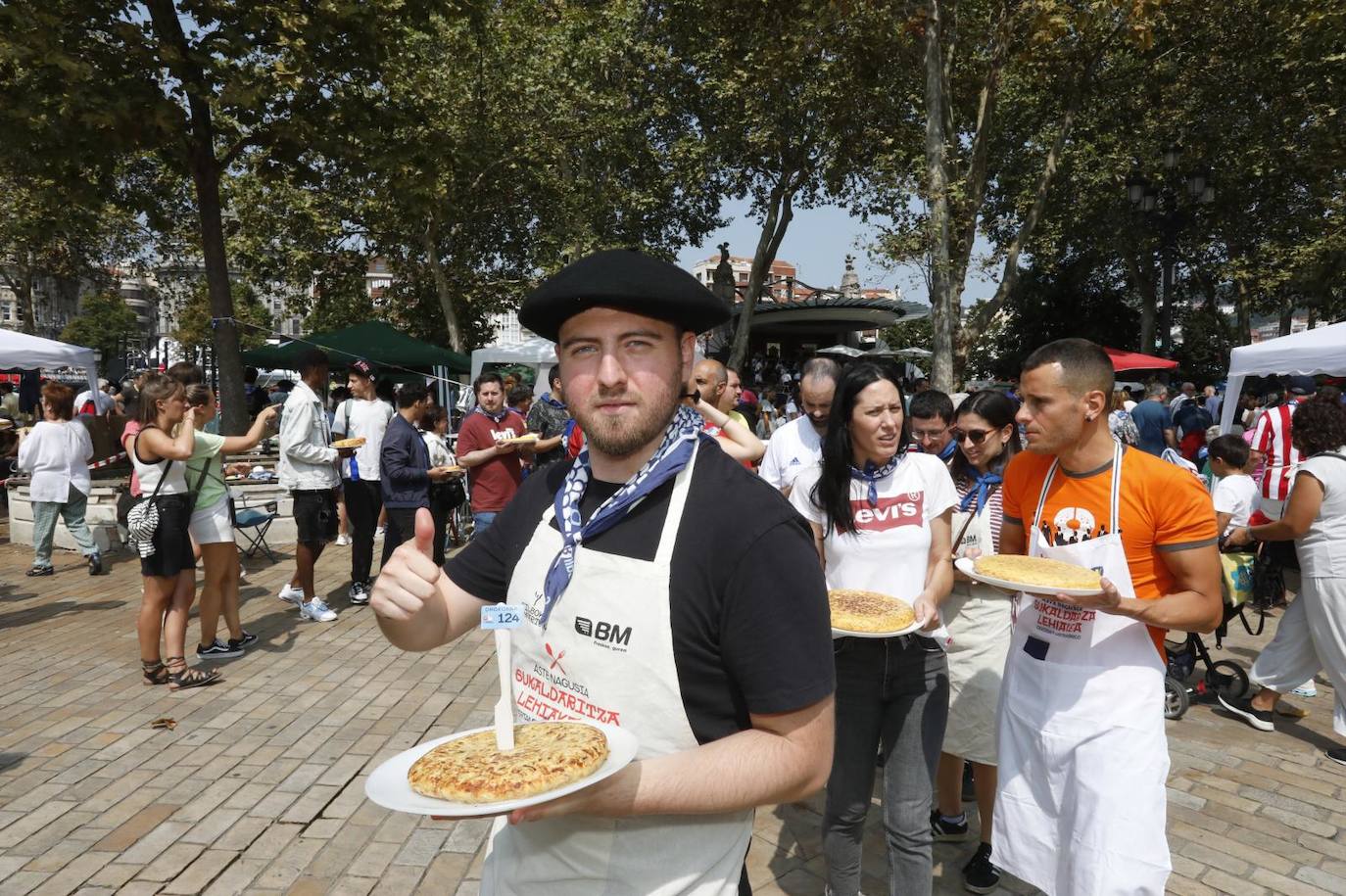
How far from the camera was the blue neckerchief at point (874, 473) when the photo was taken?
3270mm

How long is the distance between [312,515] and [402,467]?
84 centimetres

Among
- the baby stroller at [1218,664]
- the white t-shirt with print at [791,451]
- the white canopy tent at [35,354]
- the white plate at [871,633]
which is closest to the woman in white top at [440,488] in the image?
the white t-shirt with print at [791,451]

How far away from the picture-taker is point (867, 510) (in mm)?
3285

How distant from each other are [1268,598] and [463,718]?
19.8 ft

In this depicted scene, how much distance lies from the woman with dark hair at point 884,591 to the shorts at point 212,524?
4.41 metres

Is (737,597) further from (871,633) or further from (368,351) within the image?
(368,351)

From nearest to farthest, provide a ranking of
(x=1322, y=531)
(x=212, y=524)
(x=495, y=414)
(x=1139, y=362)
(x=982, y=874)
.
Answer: (x=982, y=874)
(x=1322, y=531)
(x=212, y=524)
(x=495, y=414)
(x=1139, y=362)

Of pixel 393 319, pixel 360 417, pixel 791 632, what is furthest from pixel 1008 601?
pixel 393 319

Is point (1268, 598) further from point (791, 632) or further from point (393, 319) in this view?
point (393, 319)

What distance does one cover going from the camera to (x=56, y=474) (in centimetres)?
916

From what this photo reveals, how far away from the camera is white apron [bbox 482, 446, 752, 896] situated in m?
1.47

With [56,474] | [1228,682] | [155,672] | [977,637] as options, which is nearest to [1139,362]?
[1228,682]

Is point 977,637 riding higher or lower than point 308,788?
higher

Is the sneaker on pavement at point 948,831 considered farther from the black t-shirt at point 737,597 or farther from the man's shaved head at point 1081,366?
the black t-shirt at point 737,597
